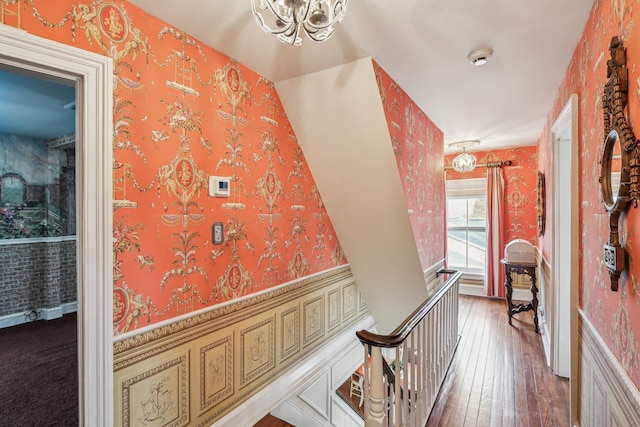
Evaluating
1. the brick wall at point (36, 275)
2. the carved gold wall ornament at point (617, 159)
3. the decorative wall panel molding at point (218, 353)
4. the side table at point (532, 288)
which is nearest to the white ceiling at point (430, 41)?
the carved gold wall ornament at point (617, 159)

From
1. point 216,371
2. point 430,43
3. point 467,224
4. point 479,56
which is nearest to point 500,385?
point 216,371

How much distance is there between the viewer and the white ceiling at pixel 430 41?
1.48 meters

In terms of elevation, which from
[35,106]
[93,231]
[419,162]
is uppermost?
[35,106]

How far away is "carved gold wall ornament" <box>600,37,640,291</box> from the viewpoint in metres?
1.06

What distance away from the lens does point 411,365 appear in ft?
5.88

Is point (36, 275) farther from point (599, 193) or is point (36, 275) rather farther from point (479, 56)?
point (599, 193)

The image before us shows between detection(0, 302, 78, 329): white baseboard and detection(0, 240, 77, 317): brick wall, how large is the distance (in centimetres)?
4

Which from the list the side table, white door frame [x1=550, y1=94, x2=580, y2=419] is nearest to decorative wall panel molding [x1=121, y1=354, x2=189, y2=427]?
white door frame [x1=550, y1=94, x2=580, y2=419]

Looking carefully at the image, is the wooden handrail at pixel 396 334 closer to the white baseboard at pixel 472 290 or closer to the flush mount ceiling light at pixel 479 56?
the flush mount ceiling light at pixel 479 56

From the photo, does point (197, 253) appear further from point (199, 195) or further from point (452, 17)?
point (452, 17)

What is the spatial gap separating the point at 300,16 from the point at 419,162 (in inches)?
87.5

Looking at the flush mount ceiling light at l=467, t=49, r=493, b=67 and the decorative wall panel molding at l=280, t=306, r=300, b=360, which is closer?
the flush mount ceiling light at l=467, t=49, r=493, b=67

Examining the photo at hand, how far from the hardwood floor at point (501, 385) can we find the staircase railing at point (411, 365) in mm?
143

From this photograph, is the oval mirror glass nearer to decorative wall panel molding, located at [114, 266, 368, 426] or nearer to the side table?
decorative wall panel molding, located at [114, 266, 368, 426]
